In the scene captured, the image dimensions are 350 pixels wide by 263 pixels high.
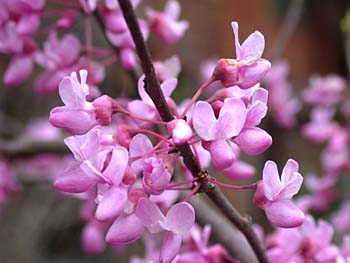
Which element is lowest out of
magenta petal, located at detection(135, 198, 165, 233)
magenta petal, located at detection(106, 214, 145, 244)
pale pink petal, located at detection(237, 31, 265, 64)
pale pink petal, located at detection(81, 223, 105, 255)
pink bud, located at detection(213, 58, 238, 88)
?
pale pink petal, located at detection(81, 223, 105, 255)

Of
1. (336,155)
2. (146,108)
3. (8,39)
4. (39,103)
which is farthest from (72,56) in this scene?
(39,103)

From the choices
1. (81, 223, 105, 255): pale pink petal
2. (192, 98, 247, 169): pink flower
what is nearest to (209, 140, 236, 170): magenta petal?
(192, 98, 247, 169): pink flower

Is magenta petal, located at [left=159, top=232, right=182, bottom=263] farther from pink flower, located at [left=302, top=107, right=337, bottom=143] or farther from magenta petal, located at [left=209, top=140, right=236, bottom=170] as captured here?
pink flower, located at [left=302, top=107, right=337, bottom=143]

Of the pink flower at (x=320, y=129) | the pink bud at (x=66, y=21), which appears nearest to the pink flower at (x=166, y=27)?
the pink bud at (x=66, y=21)

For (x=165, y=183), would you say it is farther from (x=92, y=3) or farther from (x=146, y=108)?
(x=92, y=3)

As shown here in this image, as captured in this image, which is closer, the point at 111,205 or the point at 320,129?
the point at 111,205

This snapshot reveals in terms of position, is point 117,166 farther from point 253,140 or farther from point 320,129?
point 320,129

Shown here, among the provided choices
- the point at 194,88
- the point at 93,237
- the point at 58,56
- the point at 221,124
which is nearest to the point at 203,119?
the point at 221,124
